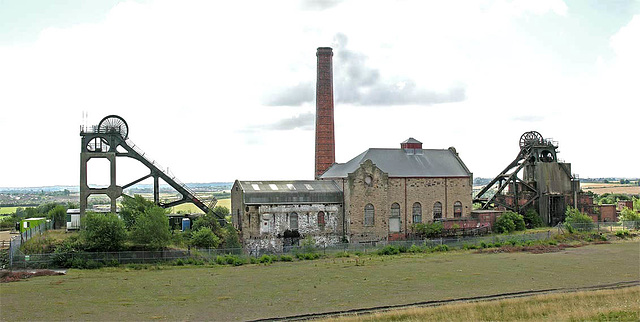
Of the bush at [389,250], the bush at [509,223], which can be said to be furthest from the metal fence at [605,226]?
the bush at [389,250]

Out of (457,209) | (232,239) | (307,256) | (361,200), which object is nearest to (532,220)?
(457,209)

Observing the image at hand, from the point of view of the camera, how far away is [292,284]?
31.2 metres

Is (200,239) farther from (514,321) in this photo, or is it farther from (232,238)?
(514,321)

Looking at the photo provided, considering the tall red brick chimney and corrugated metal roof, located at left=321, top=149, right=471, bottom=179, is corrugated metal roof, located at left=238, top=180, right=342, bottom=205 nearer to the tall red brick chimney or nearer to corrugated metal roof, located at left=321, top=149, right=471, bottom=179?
corrugated metal roof, located at left=321, top=149, right=471, bottom=179

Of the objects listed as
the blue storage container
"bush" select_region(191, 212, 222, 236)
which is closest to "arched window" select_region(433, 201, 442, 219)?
"bush" select_region(191, 212, 222, 236)

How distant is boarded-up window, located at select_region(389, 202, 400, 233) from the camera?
51.4m

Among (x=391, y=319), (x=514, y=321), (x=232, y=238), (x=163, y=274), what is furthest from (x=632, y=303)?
(x=232, y=238)

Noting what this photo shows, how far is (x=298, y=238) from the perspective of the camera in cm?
4725

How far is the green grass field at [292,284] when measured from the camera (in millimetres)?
25125

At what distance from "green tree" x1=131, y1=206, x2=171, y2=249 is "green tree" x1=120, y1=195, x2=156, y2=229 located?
3.08 meters

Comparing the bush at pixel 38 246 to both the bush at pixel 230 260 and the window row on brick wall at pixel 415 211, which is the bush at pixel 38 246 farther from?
the window row on brick wall at pixel 415 211

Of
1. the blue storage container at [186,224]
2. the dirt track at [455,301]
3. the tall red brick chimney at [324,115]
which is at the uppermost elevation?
the tall red brick chimney at [324,115]

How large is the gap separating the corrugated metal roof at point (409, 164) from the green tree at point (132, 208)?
1724 cm

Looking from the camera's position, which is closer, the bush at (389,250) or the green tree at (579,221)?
the bush at (389,250)
